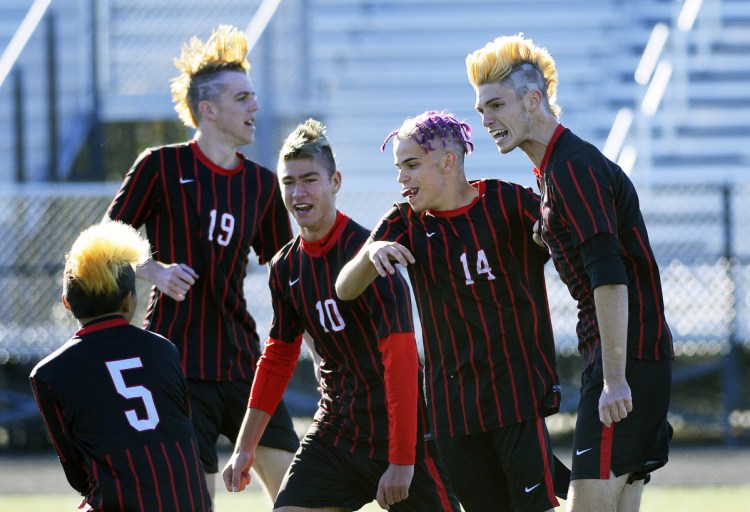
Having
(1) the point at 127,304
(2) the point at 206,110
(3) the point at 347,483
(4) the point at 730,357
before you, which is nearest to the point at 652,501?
(4) the point at 730,357

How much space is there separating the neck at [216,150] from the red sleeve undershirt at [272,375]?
984 millimetres

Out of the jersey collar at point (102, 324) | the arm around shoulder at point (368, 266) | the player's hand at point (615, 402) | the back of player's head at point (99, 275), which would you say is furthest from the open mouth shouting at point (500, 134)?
the jersey collar at point (102, 324)

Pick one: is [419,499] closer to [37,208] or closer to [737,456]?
[737,456]

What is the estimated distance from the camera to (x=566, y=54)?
16219mm

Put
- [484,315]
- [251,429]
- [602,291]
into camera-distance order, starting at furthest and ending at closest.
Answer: [251,429] < [484,315] < [602,291]

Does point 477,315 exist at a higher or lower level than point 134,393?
higher

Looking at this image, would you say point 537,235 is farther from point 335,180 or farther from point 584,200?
point 335,180

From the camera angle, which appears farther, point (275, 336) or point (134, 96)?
point (134, 96)

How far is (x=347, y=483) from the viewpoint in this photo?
17.2ft

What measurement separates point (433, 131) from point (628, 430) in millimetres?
1336

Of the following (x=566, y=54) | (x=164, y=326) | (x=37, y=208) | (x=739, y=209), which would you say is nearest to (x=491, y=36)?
(x=566, y=54)

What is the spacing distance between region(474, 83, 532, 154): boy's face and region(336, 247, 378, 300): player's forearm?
64 cm

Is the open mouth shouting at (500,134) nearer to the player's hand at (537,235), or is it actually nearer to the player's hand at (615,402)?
the player's hand at (537,235)

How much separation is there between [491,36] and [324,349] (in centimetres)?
1160
